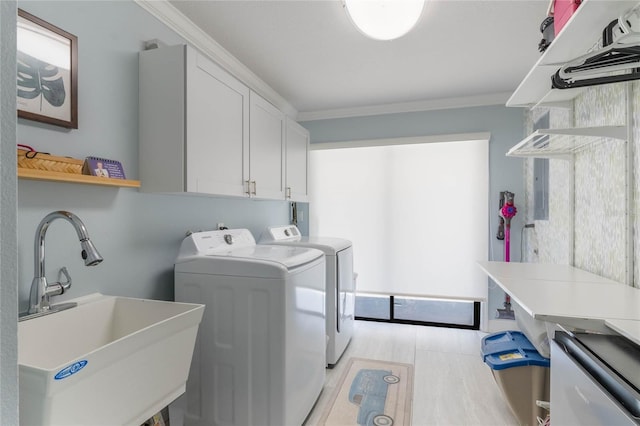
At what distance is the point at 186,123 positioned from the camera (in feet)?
5.31

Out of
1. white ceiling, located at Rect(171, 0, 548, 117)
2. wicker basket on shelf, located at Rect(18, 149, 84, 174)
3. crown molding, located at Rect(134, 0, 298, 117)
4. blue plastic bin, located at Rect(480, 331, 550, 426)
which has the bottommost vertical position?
blue plastic bin, located at Rect(480, 331, 550, 426)

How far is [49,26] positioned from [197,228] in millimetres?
1258

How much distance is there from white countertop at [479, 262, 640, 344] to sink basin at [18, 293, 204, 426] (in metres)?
1.32

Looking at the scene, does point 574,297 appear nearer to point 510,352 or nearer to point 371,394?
point 510,352

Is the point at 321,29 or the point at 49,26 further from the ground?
the point at 321,29

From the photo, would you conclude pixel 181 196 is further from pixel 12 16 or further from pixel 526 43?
pixel 526 43

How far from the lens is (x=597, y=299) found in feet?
4.16

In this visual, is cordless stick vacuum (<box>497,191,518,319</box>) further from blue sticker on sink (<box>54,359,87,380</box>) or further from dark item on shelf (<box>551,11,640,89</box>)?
blue sticker on sink (<box>54,359,87,380</box>)

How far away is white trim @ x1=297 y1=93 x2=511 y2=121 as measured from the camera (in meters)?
3.27

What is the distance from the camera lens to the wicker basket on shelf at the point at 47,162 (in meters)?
1.13

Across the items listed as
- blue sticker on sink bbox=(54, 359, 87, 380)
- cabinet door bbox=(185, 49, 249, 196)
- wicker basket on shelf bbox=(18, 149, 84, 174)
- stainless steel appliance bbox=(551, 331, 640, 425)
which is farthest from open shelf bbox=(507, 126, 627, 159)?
wicker basket on shelf bbox=(18, 149, 84, 174)

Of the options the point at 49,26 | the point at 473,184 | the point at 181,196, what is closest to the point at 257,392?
the point at 181,196

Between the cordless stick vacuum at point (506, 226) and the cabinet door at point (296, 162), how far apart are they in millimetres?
1989

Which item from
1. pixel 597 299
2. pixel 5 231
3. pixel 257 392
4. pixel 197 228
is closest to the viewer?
pixel 5 231
